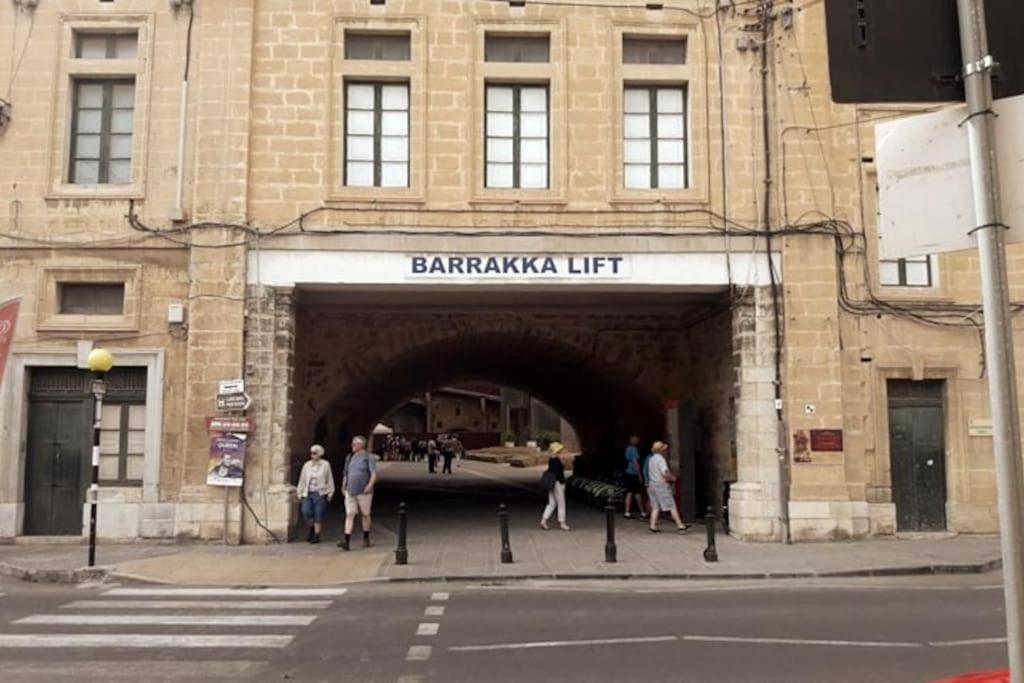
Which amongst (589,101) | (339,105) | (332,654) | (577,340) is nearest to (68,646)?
(332,654)

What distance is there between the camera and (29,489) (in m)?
15.0

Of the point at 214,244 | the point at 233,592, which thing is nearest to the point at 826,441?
the point at 233,592

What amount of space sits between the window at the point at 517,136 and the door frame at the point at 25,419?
6.62 meters

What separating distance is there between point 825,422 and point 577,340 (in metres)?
6.31

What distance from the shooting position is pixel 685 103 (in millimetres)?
16188

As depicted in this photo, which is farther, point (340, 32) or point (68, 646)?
point (340, 32)

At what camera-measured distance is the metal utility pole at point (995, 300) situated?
2.56 m

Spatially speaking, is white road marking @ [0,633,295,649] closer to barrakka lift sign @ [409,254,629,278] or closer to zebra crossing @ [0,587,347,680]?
zebra crossing @ [0,587,347,680]

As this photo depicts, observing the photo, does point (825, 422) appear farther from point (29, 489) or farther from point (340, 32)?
point (29, 489)

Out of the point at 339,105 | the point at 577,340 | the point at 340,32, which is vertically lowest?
the point at 577,340

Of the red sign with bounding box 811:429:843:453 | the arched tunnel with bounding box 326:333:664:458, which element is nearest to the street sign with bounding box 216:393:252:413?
the arched tunnel with bounding box 326:333:664:458

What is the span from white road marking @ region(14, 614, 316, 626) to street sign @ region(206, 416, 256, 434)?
5.60 metres

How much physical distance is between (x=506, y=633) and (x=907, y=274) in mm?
11335

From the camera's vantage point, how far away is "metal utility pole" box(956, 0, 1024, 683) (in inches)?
101
